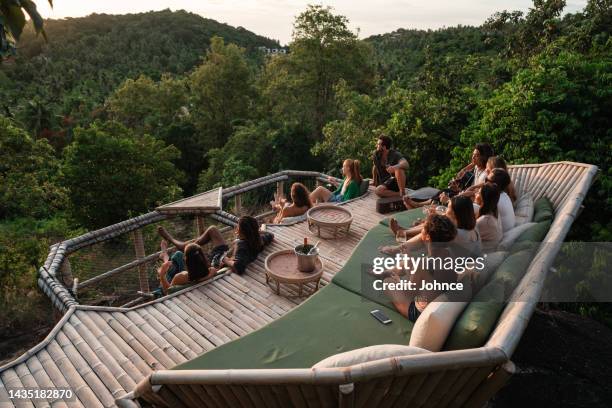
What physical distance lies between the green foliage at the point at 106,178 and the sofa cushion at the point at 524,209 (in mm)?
17239

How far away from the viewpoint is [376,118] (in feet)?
46.6

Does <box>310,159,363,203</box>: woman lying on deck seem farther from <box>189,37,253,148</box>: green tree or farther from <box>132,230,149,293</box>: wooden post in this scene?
<box>189,37,253,148</box>: green tree

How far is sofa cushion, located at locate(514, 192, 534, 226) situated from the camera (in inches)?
179

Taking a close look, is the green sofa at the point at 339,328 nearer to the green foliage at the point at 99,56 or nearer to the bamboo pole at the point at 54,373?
the bamboo pole at the point at 54,373

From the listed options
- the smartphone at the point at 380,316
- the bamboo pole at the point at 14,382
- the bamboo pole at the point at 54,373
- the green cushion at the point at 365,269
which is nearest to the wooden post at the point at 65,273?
the bamboo pole at the point at 54,373

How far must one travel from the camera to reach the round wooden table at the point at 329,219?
5.82 m

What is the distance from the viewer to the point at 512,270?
10.2 feet

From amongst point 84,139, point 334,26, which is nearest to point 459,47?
point 334,26

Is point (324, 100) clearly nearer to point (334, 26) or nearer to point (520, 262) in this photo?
point (334, 26)

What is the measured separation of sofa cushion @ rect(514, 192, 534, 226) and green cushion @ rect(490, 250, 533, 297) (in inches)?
49.1

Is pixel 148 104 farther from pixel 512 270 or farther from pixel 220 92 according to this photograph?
pixel 512 270

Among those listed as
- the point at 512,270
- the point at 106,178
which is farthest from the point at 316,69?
the point at 512,270

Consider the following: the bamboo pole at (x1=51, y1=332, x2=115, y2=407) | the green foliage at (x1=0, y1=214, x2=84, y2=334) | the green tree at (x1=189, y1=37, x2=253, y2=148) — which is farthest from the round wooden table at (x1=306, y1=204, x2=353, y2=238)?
the green tree at (x1=189, y1=37, x2=253, y2=148)

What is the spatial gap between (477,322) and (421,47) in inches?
2049
